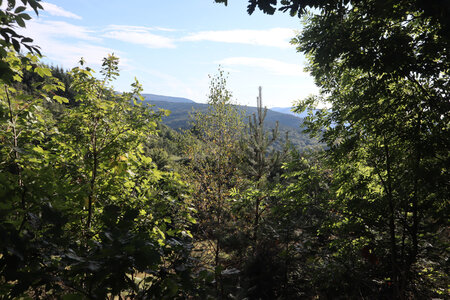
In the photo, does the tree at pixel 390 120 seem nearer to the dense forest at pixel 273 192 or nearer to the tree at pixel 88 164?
the dense forest at pixel 273 192

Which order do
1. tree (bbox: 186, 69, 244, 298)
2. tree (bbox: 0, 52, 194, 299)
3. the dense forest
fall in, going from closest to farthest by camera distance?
the dense forest, tree (bbox: 0, 52, 194, 299), tree (bbox: 186, 69, 244, 298)

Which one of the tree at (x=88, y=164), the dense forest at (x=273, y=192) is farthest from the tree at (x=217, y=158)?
the tree at (x=88, y=164)

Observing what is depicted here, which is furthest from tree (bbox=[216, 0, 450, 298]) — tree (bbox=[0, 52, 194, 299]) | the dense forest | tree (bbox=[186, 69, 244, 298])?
tree (bbox=[186, 69, 244, 298])

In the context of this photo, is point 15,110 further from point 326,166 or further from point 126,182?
point 326,166

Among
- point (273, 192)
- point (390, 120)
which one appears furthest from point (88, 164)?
point (390, 120)

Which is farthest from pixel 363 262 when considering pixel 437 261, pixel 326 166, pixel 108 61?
pixel 108 61

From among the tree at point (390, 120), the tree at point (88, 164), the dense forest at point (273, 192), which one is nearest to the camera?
the dense forest at point (273, 192)

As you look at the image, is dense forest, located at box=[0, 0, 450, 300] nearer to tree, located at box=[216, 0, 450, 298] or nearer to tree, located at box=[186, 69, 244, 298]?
tree, located at box=[216, 0, 450, 298]

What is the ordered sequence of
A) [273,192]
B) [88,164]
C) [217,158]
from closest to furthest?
[88,164]
[273,192]
[217,158]

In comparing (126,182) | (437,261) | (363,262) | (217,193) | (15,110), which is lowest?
(217,193)

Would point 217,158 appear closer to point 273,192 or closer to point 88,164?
point 273,192

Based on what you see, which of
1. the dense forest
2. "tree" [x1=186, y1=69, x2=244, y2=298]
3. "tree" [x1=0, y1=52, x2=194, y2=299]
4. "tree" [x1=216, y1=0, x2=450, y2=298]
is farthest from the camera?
"tree" [x1=186, y1=69, x2=244, y2=298]

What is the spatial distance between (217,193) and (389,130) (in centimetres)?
862

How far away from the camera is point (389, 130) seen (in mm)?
3320
